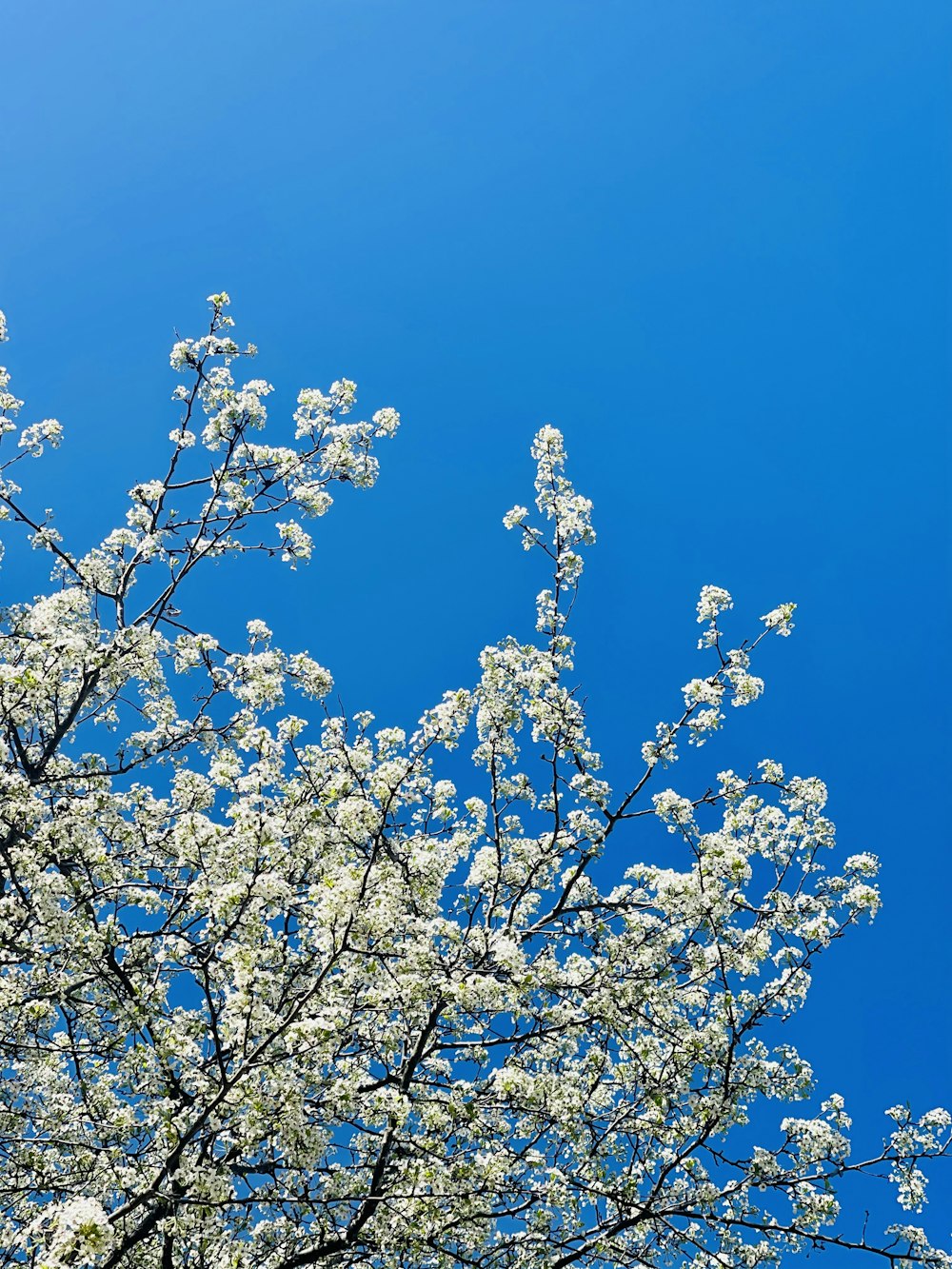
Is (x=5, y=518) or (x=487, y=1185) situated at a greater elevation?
(x=5, y=518)

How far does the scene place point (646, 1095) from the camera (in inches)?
394

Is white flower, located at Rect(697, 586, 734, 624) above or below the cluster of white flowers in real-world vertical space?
above

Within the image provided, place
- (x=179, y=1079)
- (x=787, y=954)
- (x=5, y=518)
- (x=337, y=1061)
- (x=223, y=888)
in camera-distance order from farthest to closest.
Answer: (x=5, y=518), (x=787, y=954), (x=337, y=1061), (x=179, y=1079), (x=223, y=888)

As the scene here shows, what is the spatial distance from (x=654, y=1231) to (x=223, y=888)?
6761mm

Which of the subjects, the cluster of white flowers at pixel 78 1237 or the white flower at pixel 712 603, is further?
the white flower at pixel 712 603

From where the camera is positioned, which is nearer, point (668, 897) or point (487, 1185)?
point (487, 1185)

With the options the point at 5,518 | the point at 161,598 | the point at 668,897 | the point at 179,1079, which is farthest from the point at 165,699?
the point at 668,897

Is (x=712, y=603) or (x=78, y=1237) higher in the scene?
(x=712, y=603)

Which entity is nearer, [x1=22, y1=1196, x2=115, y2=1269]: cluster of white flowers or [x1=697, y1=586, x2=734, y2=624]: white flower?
[x1=22, y1=1196, x2=115, y2=1269]: cluster of white flowers

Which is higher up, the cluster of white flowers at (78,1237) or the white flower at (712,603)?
the white flower at (712,603)

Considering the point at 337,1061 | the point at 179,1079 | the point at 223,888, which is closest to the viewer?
the point at 223,888

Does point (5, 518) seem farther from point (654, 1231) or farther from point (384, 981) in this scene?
point (654, 1231)

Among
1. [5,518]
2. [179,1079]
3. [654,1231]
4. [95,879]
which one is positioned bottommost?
[179,1079]

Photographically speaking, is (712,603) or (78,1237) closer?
(78,1237)
